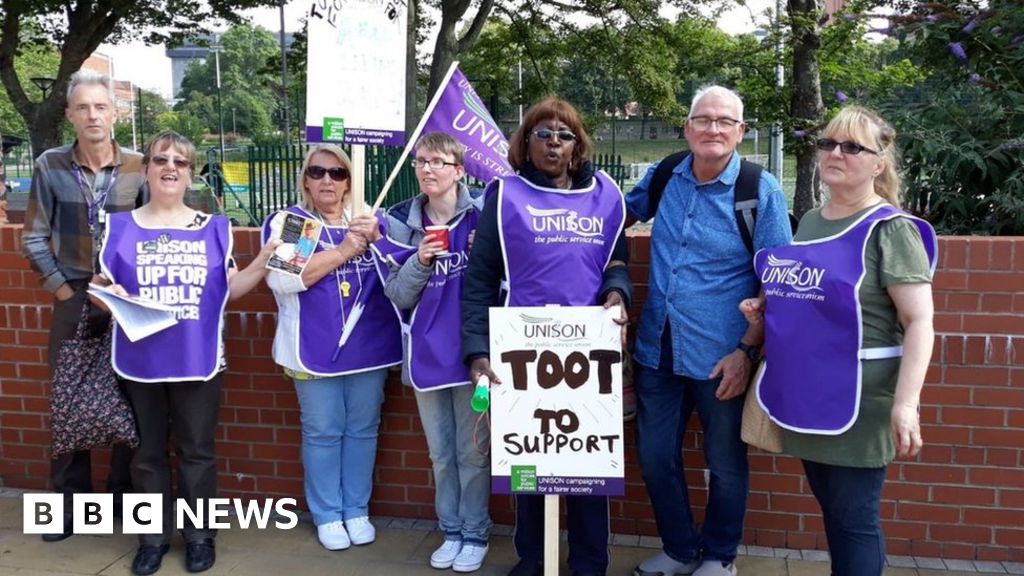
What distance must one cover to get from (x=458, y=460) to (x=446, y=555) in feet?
1.42

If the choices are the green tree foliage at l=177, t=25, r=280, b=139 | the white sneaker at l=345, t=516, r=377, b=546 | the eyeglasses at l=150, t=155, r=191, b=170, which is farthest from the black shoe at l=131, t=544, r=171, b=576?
the green tree foliage at l=177, t=25, r=280, b=139

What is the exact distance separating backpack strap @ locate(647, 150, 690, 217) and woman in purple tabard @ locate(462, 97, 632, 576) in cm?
19

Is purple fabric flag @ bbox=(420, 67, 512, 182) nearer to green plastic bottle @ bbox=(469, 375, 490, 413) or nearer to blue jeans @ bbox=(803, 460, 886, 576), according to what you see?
green plastic bottle @ bbox=(469, 375, 490, 413)

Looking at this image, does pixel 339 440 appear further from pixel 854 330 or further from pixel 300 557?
pixel 854 330

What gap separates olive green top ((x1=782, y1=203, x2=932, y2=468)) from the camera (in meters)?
2.72

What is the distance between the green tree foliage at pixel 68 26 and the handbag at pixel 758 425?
17.5m

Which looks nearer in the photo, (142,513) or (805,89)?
(142,513)

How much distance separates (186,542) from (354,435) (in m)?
0.85

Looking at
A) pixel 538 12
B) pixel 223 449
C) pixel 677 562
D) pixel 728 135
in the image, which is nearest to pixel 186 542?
pixel 223 449

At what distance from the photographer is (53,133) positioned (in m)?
18.8

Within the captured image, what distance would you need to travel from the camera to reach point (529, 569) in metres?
3.66

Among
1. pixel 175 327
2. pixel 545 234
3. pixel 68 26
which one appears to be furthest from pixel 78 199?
pixel 68 26

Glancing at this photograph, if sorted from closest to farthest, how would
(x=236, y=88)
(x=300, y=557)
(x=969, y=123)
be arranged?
(x=300, y=557) → (x=969, y=123) → (x=236, y=88)

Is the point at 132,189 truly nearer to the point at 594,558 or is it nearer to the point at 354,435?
the point at 354,435
